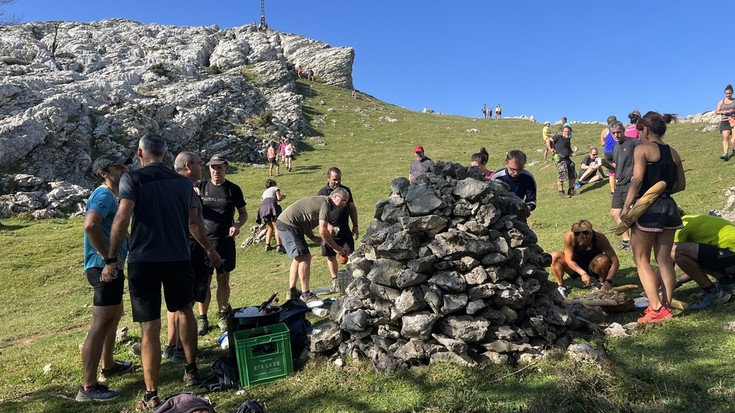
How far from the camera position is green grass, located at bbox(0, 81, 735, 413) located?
13.0 ft

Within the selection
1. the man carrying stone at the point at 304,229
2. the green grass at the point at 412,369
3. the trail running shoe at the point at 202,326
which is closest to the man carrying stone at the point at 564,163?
the green grass at the point at 412,369

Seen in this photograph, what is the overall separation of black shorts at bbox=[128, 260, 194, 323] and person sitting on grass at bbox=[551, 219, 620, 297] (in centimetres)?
583

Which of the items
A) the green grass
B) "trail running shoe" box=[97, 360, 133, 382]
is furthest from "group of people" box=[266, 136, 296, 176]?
"trail running shoe" box=[97, 360, 133, 382]

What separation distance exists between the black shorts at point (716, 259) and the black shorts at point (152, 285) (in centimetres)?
660

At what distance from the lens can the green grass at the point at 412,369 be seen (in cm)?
396

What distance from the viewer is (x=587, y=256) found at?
7.75 m

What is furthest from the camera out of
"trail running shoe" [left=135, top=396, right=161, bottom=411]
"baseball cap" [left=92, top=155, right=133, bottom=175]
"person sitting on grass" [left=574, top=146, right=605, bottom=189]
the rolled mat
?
"person sitting on grass" [left=574, top=146, right=605, bottom=189]

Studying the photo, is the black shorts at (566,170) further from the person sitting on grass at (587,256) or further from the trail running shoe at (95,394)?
the trail running shoe at (95,394)

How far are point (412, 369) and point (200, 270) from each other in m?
3.54

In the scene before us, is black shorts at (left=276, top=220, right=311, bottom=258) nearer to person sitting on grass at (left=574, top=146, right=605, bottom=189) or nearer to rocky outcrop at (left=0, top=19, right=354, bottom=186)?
person sitting on grass at (left=574, top=146, right=605, bottom=189)

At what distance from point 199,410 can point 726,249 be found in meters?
6.58

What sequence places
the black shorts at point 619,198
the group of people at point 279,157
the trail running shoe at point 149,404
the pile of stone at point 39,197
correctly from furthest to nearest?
the group of people at point 279,157 < the pile of stone at point 39,197 < the black shorts at point 619,198 < the trail running shoe at point 149,404

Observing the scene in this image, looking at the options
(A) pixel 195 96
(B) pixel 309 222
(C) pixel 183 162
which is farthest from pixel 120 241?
(A) pixel 195 96

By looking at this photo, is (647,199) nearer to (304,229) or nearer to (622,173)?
(622,173)
